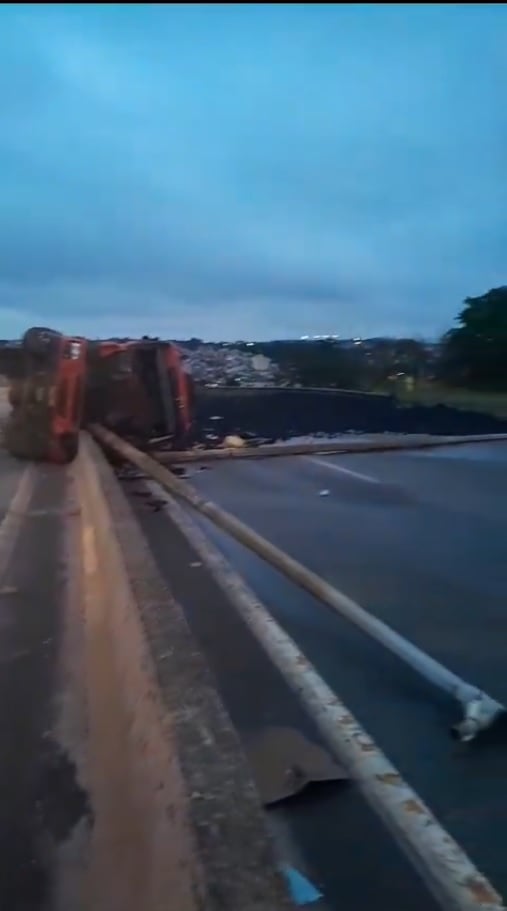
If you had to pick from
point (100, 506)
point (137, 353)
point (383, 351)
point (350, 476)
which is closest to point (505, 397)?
point (383, 351)

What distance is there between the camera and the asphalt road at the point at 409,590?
423 centimetres

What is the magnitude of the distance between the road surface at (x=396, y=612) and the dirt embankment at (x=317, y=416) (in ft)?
25.8

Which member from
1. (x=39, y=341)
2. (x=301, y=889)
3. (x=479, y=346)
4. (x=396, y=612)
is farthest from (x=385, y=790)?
(x=479, y=346)

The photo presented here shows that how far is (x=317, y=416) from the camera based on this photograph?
92.4ft

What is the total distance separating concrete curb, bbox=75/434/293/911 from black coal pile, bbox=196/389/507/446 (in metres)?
15.8

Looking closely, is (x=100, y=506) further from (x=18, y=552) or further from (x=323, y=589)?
(x=323, y=589)

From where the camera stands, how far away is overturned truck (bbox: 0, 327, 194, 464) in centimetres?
1658

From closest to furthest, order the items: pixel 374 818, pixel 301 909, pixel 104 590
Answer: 1. pixel 301 909
2. pixel 374 818
3. pixel 104 590

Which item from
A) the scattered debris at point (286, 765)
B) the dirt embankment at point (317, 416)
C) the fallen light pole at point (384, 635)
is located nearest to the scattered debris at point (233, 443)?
the dirt embankment at point (317, 416)

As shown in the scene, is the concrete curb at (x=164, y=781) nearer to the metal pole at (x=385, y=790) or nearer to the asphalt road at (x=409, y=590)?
the metal pole at (x=385, y=790)

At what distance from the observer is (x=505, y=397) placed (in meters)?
40.0

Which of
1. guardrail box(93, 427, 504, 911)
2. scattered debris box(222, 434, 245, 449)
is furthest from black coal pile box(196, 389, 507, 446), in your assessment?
guardrail box(93, 427, 504, 911)

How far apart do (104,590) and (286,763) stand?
8.84 feet

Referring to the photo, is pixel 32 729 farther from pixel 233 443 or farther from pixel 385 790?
pixel 233 443
